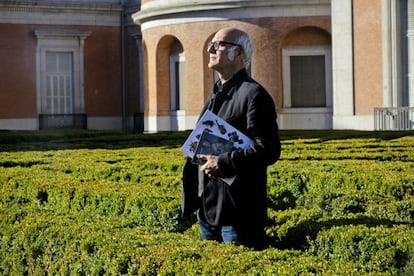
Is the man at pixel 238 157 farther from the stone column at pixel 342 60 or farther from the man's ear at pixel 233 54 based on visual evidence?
the stone column at pixel 342 60

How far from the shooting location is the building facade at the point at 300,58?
2442 centimetres

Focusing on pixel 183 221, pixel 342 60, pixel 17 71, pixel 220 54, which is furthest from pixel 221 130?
pixel 17 71

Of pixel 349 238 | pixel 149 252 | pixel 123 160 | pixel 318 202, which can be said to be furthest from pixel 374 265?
pixel 123 160

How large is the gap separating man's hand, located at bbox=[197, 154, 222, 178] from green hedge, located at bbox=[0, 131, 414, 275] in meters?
0.45

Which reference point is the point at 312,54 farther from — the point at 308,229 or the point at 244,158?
the point at 244,158

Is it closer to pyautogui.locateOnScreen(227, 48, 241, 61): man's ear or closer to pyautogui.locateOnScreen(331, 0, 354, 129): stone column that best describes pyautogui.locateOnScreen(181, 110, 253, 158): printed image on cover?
pyautogui.locateOnScreen(227, 48, 241, 61): man's ear

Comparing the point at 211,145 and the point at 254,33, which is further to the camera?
the point at 254,33

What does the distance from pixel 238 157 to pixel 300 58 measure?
72.9 feet

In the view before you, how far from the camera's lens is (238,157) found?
624 cm

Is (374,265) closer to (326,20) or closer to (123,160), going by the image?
(123,160)

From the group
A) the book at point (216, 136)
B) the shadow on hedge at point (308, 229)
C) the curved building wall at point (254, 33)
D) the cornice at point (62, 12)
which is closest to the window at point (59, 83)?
the cornice at point (62, 12)

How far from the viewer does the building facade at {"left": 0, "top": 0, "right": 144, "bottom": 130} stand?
125 ft

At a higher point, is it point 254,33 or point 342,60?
point 254,33

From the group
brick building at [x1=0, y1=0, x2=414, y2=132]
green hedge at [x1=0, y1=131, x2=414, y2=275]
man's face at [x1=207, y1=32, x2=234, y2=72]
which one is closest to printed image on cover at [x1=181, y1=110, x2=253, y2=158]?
man's face at [x1=207, y1=32, x2=234, y2=72]
